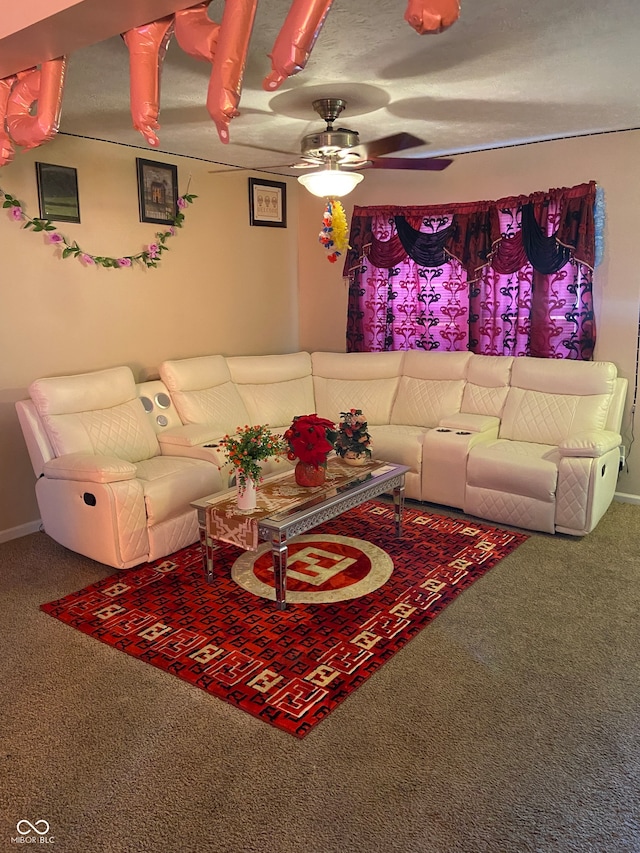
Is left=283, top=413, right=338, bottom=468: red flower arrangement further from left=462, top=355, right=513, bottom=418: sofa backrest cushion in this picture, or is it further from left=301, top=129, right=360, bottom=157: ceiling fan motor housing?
left=462, top=355, right=513, bottom=418: sofa backrest cushion

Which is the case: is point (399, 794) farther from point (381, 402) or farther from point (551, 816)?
point (381, 402)

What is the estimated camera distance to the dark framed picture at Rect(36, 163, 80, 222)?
13.1 feet

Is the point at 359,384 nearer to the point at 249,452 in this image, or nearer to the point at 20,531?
the point at 249,452

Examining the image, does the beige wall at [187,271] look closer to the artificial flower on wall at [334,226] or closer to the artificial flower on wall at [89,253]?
the artificial flower on wall at [89,253]

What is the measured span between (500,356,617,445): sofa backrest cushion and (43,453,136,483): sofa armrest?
2719 millimetres

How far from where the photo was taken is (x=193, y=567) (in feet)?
11.8

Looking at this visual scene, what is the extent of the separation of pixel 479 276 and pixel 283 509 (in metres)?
2.83

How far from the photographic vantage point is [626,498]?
4.60 metres

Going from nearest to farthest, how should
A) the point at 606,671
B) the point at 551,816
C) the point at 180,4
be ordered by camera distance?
the point at 180,4
the point at 551,816
the point at 606,671

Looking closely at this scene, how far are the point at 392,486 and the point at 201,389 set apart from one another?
1764 mm

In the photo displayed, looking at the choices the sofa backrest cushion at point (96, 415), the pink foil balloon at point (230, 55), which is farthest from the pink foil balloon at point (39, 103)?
the sofa backrest cushion at point (96, 415)

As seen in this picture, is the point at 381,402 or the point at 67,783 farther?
the point at 381,402

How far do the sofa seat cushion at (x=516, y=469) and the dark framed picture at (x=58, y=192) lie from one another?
3.11 metres

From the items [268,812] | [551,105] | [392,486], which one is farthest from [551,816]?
[551,105]
